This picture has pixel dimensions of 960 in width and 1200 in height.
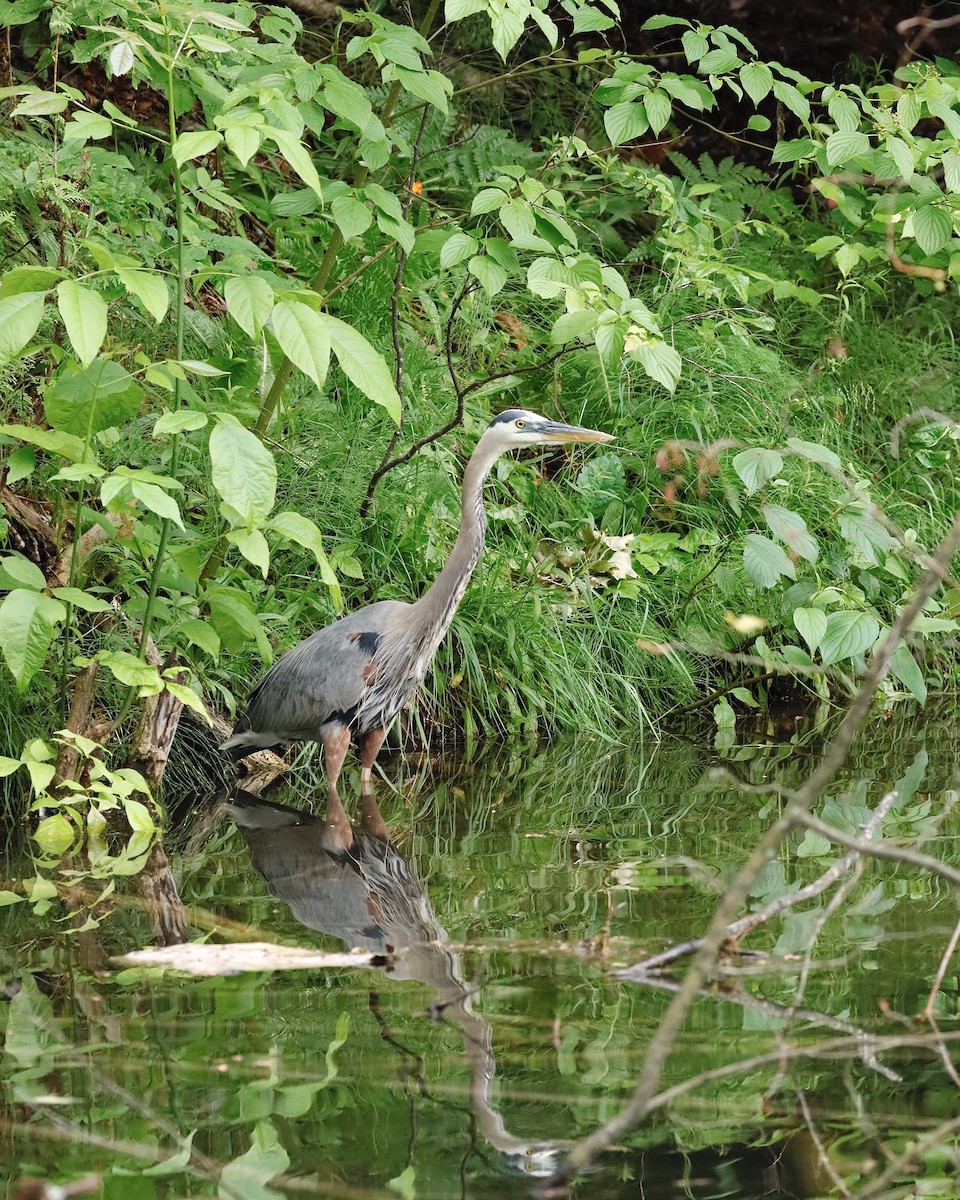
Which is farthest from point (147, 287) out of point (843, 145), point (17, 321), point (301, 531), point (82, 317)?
point (843, 145)

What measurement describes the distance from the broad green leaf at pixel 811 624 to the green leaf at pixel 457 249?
1674 millimetres

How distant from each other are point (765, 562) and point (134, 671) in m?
2.13

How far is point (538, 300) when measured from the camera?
A: 23.0ft

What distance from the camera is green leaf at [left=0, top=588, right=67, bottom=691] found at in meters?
3.50

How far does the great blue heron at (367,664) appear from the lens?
15.5 feet

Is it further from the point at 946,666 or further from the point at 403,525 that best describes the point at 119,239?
the point at 946,666

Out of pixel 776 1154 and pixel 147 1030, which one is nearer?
pixel 776 1154

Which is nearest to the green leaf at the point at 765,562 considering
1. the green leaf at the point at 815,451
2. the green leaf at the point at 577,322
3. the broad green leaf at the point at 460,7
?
the green leaf at the point at 815,451

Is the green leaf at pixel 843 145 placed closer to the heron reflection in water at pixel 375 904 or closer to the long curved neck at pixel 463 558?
the long curved neck at pixel 463 558

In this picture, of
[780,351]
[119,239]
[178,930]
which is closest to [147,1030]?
[178,930]

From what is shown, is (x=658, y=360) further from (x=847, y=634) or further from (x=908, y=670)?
(x=908, y=670)

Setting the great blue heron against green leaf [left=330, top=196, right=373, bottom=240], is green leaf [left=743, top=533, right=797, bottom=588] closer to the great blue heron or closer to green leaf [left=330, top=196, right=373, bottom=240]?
the great blue heron

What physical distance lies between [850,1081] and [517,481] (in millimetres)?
4060

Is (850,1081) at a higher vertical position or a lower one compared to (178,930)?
higher
